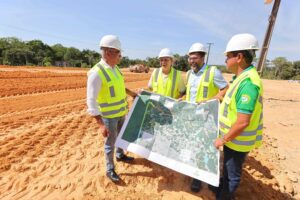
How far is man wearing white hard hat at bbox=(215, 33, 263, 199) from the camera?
1.92 m

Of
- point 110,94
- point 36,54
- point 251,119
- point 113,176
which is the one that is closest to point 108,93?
point 110,94

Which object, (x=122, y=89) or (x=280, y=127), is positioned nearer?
(x=122, y=89)

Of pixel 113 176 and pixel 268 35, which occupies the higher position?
pixel 268 35

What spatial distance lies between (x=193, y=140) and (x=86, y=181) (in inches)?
72.6

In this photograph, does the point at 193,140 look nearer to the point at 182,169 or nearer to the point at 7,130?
the point at 182,169

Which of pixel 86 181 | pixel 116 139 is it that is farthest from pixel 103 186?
pixel 116 139

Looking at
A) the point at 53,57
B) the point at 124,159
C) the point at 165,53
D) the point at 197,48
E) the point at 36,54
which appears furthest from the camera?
the point at 53,57

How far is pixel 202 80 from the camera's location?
3023 millimetres

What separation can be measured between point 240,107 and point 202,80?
A: 1156mm

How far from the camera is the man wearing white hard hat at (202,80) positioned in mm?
2996

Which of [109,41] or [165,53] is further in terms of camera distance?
[165,53]

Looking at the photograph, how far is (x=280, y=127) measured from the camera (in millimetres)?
6598

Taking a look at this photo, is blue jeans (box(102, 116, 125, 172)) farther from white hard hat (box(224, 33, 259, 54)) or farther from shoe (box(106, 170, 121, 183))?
white hard hat (box(224, 33, 259, 54))

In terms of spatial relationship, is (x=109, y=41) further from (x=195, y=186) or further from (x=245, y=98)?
(x=195, y=186)
